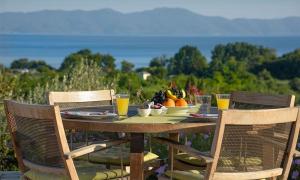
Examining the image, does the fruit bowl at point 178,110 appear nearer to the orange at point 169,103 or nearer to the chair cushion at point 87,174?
the orange at point 169,103

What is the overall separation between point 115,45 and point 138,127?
11498cm

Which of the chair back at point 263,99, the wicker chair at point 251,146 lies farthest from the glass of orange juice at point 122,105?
the chair back at point 263,99

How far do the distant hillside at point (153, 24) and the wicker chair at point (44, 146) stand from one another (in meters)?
124

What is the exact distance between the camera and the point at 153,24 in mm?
137625

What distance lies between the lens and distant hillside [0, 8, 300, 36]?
429 ft

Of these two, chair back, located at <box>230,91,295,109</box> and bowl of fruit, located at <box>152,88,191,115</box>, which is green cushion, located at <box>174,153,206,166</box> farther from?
chair back, located at <box>230,91,295,109</box>

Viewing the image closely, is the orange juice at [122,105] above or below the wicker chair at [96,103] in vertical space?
above

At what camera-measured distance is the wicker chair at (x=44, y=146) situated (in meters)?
3.22

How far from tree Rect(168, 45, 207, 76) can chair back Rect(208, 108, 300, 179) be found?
23.1 meters

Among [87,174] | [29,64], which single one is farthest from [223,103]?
[29,64]

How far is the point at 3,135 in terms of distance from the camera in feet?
18.7

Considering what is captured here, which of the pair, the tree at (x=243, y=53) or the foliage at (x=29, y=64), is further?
the foliage at (x=29, y=64)

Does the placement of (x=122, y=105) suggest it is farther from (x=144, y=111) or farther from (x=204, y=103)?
(x=204, y=103)

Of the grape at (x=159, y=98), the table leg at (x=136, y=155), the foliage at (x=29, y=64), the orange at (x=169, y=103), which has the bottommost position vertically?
the foliage at (x=29, y=64)
